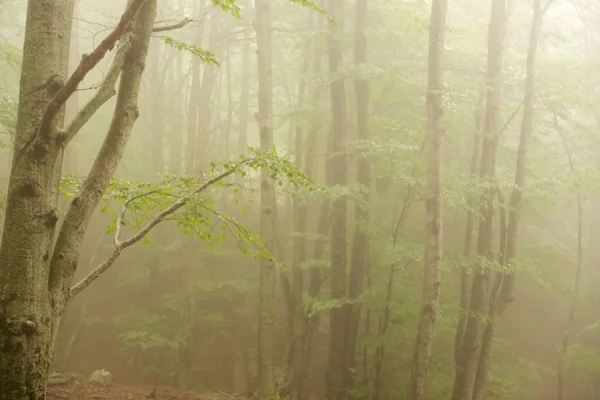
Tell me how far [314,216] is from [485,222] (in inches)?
379

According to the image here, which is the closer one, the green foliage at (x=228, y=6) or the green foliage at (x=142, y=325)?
the green foliage at (x=228, y=6)

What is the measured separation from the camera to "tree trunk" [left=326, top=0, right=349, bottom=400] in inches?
454

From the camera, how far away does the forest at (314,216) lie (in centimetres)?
347

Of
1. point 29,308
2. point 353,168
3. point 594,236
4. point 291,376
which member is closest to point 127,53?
point 29,308

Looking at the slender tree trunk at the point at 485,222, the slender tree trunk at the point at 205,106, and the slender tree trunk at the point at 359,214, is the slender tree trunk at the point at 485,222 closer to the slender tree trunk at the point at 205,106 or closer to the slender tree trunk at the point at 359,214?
the slender tree trunk at the point at 359,214

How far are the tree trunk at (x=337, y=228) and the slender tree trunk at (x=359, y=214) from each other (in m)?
0.22

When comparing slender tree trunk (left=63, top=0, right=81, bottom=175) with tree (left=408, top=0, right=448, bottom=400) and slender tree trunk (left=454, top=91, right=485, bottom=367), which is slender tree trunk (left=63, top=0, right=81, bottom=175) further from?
slender tree trunk (left=454, top=91, right=485, bottom=367)

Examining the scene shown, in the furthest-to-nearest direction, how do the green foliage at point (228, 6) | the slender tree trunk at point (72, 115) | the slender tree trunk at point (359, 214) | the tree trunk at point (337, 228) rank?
the slender tree trunk at point (72, 115) → the slender tree trunk at point (359, 214) → the tree trunk at point (337, 228) → the green foliage at point (228, 6)

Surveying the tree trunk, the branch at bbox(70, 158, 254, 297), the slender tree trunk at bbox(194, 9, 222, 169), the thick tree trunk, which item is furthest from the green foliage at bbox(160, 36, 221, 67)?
the slender tree trunk at bbox(194, 9, 222, 169)

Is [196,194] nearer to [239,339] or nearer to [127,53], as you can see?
[127,53]

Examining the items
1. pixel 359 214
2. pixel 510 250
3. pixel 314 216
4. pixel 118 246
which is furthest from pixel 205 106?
pixel 118 246

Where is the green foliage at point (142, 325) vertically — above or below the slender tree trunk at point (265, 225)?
below

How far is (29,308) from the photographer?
127 inches

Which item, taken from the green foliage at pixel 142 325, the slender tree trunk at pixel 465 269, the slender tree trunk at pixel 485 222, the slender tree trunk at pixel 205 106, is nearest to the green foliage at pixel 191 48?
the slender tree trunk at pixel 485 222
